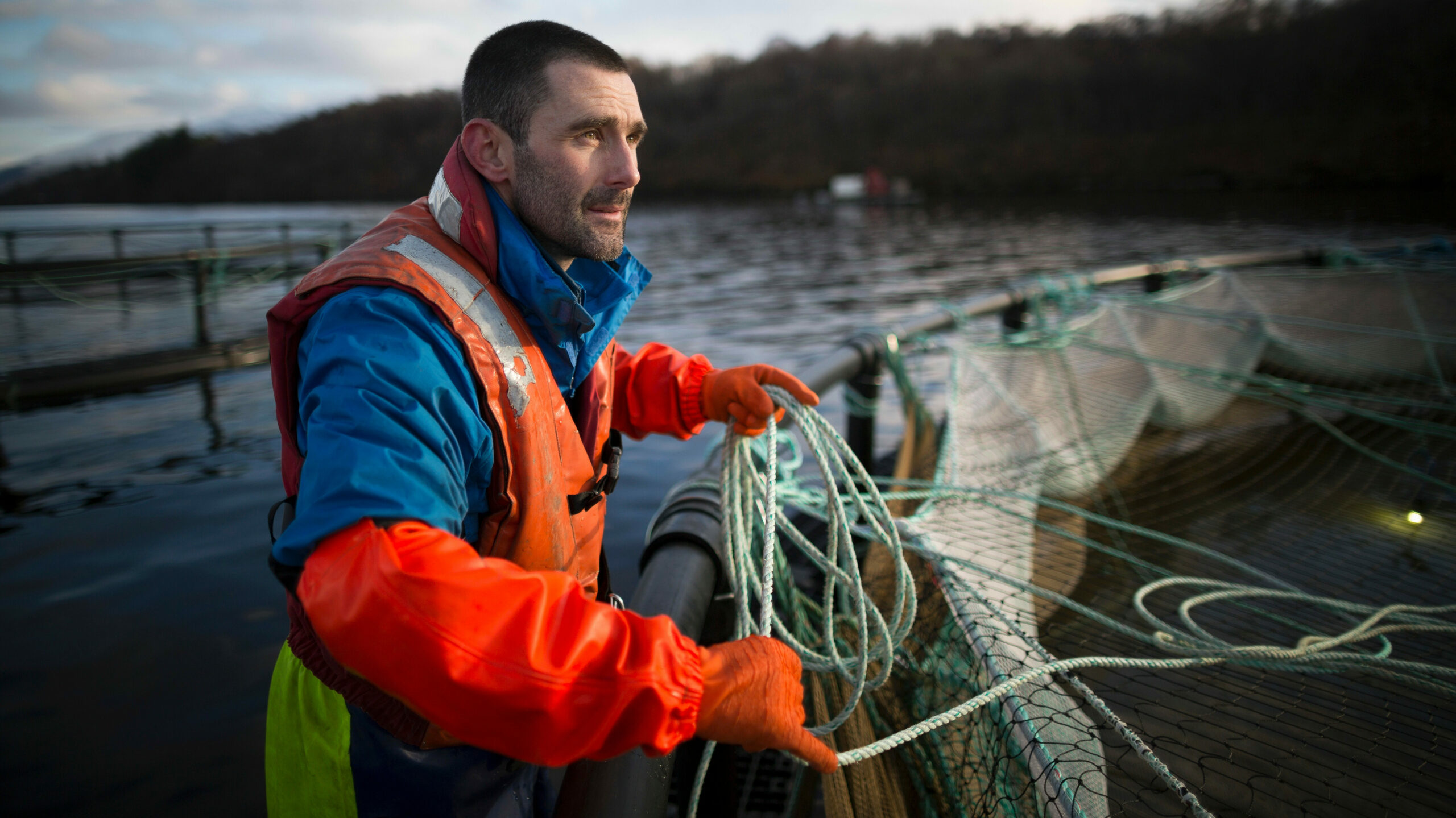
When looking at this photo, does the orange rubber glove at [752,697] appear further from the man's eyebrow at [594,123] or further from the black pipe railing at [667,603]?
the man's eyebrow at [594,123]

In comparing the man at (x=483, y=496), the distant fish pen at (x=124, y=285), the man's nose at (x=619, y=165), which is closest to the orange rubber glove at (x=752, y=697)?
the man at (x=483, y=496)

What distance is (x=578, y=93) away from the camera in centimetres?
156

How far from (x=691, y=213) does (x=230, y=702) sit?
175 feet

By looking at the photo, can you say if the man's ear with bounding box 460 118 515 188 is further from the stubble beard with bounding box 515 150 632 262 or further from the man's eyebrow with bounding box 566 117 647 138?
the man's eyebrow with bounding box 566 117 647 138

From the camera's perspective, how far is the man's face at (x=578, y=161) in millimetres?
Result: 1568

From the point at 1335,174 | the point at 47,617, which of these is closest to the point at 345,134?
the point at 1335,174

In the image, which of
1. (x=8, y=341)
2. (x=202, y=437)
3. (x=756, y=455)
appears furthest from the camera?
(x=8, y=341)

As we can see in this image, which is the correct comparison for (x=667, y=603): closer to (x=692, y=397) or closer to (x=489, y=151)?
(x=692, y=397)

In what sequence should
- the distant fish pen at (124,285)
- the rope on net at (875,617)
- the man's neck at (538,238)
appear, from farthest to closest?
the distant fish pen at (124,285) → the rope on net at (875,617) → the man's neck at (538,238)

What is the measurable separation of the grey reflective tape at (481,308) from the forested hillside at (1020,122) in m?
56.4

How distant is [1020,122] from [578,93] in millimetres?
96832

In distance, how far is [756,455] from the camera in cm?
296

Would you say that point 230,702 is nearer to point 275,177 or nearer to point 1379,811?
point 1379,811

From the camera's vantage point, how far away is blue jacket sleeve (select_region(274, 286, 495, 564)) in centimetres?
104
